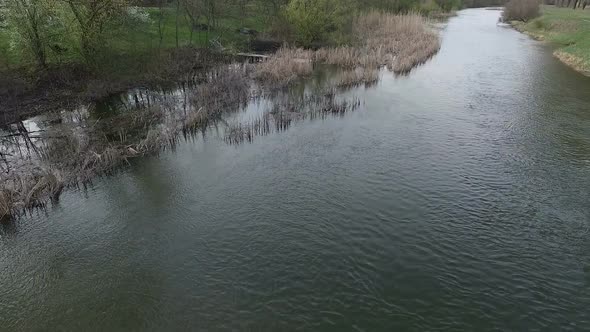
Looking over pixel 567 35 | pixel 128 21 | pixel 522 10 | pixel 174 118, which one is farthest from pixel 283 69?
pixel 522 10

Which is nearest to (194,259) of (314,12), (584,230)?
(584,230)

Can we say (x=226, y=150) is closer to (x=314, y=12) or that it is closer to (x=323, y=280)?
(x=323, y=280)

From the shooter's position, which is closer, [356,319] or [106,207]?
[356,319]

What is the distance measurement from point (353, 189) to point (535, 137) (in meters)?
11.2

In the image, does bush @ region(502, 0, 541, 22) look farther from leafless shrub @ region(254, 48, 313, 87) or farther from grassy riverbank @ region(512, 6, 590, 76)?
leafless shrub @ region(254, 48, 313, 87)

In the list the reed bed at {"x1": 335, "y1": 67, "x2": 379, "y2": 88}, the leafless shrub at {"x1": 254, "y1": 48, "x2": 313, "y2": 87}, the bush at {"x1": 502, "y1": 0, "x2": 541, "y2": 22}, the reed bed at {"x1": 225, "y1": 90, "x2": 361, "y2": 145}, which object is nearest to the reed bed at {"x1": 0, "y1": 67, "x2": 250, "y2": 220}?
the reed bed at {"x1": 225, "y1": 90, "x2": 361, "y2": 145}

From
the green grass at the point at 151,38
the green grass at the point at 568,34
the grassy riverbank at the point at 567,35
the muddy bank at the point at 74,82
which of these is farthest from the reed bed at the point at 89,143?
the green grass at the point at 568,34

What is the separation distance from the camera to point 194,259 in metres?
12.0

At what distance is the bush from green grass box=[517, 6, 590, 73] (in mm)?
4862

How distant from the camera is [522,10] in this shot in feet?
224

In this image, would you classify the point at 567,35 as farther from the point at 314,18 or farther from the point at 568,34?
the point at 314,18

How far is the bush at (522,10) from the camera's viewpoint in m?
67.6

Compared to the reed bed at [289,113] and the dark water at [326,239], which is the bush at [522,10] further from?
the reed bed at [289,113]

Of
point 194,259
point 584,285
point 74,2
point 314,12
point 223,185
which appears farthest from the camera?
point 314,12
